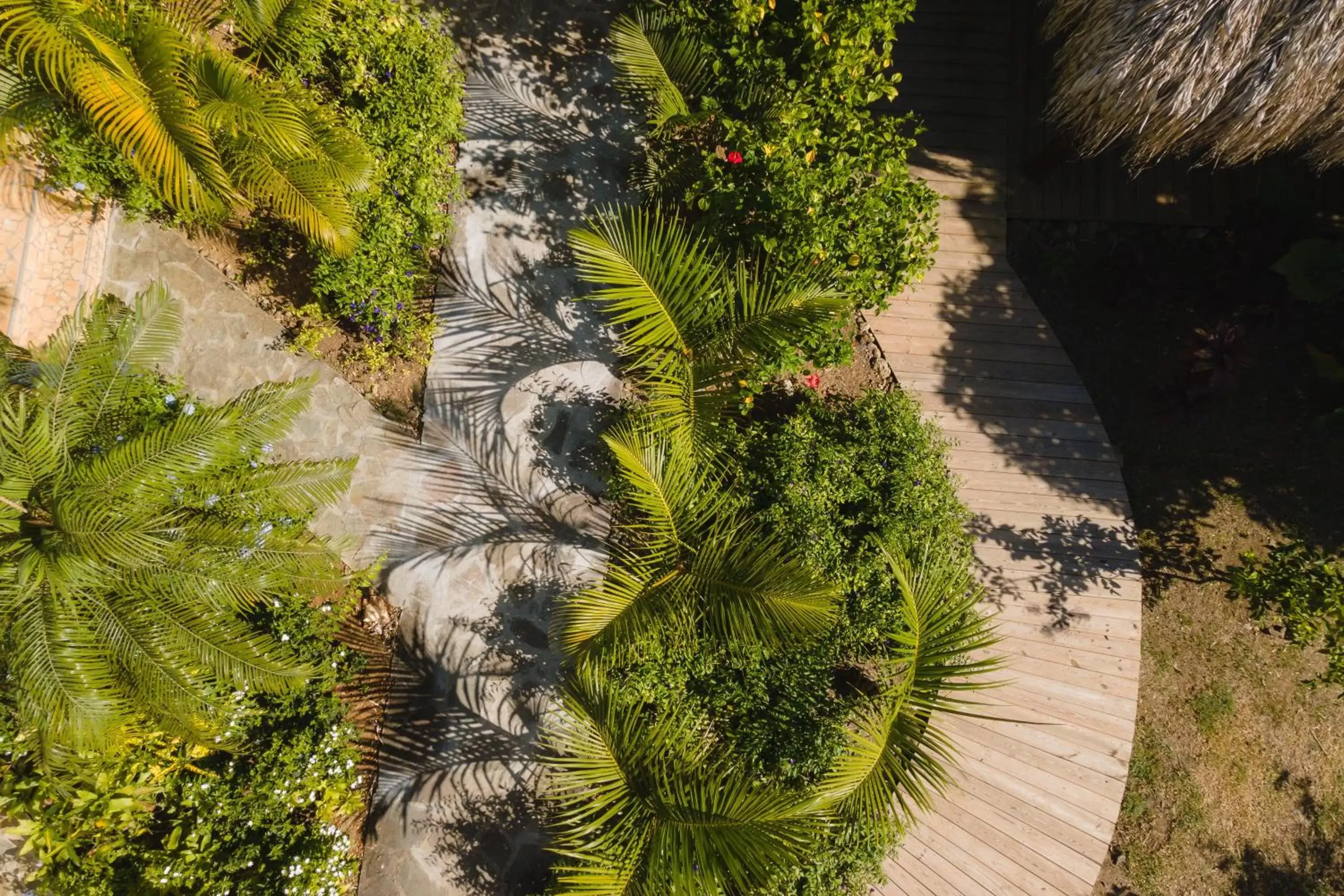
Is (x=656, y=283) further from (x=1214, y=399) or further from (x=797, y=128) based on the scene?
(x=1214, y=399)

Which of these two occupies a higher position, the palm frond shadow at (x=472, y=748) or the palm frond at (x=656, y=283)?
the palm frond at (x=656, y=283)

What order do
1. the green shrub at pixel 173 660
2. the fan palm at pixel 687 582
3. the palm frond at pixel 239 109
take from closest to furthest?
the green shrub at pixel 173 660 < the palm frond at pixel 239 109 < the fan palm at pixel 687 582

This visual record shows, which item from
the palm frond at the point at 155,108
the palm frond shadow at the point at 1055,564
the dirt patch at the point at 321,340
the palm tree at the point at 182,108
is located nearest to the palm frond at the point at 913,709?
the palm frond shadow at the point at 1055,564

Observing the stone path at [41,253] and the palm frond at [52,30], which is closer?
the palm frond at [52,30]

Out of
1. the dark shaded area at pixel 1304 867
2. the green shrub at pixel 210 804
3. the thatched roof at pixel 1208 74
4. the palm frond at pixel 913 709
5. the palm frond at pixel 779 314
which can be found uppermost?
the thatched roof at pixel 1208 74

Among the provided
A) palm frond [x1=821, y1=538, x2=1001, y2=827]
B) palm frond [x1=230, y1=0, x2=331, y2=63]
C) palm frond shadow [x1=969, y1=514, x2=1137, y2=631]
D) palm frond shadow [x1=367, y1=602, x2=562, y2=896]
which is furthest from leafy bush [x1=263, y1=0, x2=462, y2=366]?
palm frond shadow [x1=969, y1=514, x2=1137, y2=631]

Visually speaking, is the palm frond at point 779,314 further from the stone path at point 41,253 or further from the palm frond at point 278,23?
the stone path at point 41,253

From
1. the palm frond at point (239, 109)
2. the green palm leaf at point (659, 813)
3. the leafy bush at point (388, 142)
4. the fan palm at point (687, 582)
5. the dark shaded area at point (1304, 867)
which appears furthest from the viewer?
the dark shaded area at point (1304, 867)
